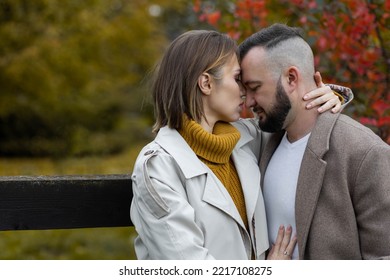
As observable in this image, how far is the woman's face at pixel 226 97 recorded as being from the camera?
2896mm

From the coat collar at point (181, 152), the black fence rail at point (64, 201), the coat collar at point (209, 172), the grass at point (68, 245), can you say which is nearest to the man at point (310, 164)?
the coat collar at point (209, 172)

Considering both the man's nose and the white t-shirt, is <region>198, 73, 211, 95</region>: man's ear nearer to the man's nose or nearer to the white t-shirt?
the man's nose

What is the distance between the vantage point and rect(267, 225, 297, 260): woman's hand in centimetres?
285

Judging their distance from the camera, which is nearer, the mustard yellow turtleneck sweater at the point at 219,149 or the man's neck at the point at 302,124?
the mustard yellow turtleneck sweater at the point at 219,149

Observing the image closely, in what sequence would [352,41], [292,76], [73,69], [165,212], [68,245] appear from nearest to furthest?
[165,212], [292,76], [352,41], [68,245], [73,69]

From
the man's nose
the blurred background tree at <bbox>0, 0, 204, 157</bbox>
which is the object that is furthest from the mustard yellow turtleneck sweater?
the blurred background tree at <bbox>0, 0, 204, 157</bbox>

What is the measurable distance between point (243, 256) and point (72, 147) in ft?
47.1

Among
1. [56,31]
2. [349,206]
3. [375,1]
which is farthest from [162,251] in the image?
[56,31]

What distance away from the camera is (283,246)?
2861 mm

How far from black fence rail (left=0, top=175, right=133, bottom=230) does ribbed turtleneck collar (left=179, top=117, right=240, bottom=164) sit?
0.45 metres

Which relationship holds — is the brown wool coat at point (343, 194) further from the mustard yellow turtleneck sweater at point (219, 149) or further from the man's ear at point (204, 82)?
the man's ear at point (204, 82)

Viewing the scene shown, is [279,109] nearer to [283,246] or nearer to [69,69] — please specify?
[283,246]

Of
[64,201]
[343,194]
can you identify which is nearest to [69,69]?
[64,201]

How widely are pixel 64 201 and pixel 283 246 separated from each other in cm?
100
